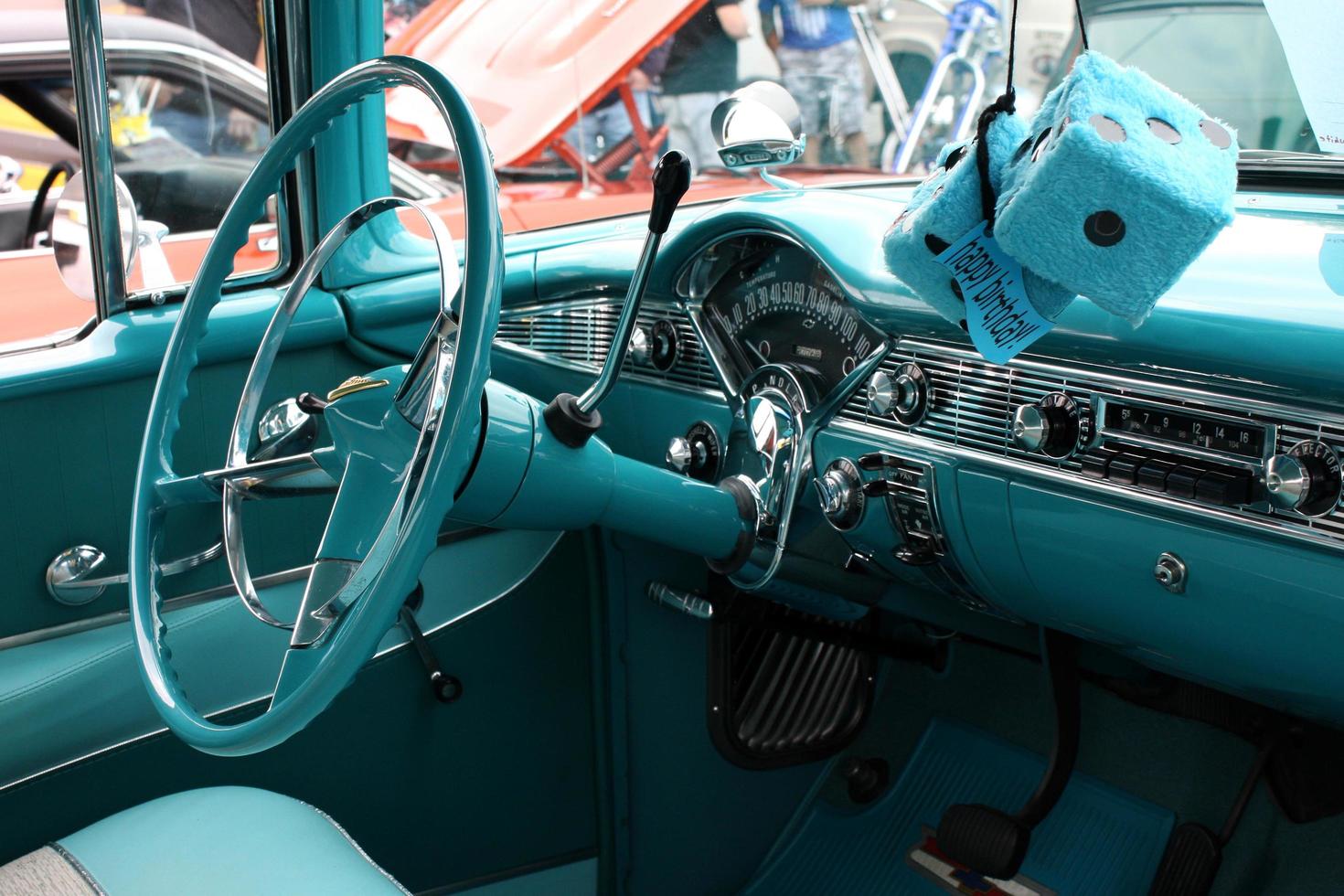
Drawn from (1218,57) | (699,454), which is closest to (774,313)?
(699,454)

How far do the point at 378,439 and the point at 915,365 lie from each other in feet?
1.77

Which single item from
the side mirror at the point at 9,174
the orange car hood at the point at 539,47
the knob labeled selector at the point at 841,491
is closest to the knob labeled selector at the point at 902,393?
the knob labeled selector at the point at 841,491

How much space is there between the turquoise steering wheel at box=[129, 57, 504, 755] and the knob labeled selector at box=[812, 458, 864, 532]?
0.46 meters

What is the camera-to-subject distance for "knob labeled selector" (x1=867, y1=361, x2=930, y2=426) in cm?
133

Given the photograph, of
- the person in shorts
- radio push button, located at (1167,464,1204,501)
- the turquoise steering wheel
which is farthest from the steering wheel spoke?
the person in shorts

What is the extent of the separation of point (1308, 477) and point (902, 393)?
430 millimetres

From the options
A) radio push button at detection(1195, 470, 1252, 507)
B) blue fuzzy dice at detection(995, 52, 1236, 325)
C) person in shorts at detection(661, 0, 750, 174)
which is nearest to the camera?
blue fuzzy dice at detection(995, 52, 1236, 325)

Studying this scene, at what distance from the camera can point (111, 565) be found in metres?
1.72

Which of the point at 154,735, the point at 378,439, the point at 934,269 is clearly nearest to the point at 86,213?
the point at 154,735

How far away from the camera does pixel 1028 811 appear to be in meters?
1.80

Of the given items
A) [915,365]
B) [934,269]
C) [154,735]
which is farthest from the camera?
[154,735]

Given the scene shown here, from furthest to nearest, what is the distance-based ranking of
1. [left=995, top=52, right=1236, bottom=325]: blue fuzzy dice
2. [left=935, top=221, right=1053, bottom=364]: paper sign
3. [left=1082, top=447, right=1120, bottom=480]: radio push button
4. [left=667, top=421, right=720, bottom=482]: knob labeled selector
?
[left=667, top=421, right=720, bottom=482]: knob labeled selector → [left=1082, top=447, right=1120, bottom=480]: radio push button → [left=935, top=221, right=1053, bottom=364]: paper sign → [left=995, top=52, right=1236, bottom=325]: blue fuzzy dice

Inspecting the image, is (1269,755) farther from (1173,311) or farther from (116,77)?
(116,77)

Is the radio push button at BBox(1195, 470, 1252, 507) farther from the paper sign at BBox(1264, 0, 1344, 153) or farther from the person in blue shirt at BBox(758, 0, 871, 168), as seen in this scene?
the person in blue shirt at BBox(758, 0, 871, 168)
